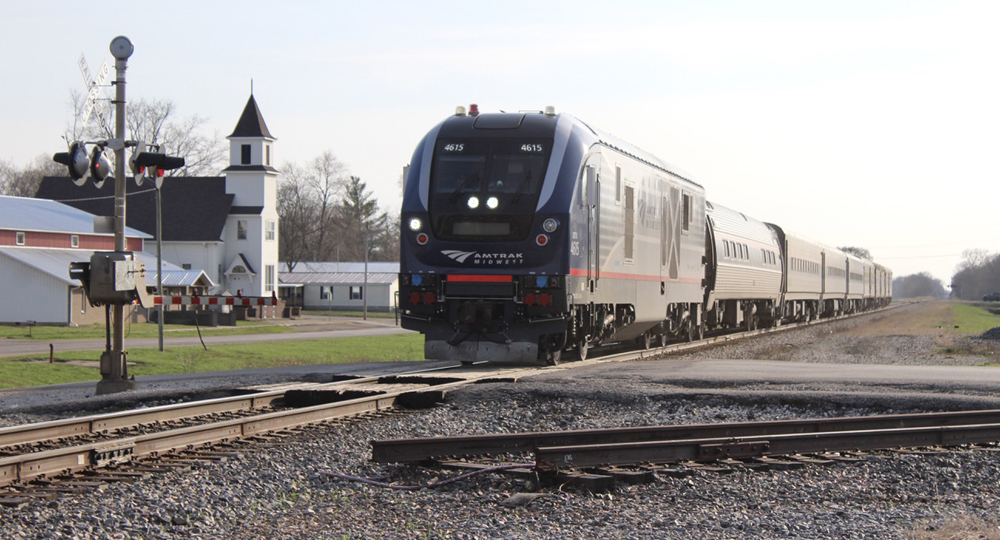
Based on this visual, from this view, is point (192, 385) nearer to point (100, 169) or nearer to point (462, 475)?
point (100, 169)

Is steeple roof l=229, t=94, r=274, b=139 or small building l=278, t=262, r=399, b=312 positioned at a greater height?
steeple roof l=229, t=94, r=274, b=139

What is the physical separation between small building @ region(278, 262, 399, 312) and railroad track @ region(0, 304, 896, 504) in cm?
8290

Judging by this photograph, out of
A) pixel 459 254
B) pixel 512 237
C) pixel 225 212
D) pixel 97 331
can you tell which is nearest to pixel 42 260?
pixel 97 331

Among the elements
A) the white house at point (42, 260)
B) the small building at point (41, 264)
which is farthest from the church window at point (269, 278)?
the small building at point (41, 264)

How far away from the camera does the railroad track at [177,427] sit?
7453 millimetres

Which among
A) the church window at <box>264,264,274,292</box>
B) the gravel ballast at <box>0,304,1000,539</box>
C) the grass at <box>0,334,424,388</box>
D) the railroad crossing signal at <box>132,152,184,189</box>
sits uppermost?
the railroad crossing signal at <box>132,152,184,189</box>

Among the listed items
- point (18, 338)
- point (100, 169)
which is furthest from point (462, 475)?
point (18, 338)


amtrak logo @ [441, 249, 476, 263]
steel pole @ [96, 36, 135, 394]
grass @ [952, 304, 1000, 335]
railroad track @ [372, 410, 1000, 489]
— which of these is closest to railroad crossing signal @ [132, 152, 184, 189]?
steel pole @ [96, 36, 135, 394]

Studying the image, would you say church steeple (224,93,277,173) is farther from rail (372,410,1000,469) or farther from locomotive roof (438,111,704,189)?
rail (372,410,1000,469)

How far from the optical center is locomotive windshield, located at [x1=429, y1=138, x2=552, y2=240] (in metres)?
15.4

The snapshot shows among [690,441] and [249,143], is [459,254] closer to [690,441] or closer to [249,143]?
[690,441]

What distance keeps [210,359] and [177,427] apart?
80.0 feet

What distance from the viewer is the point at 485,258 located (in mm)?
15438

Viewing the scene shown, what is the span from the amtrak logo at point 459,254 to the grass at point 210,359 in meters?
8.60
